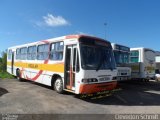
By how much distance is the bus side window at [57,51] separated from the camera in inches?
457

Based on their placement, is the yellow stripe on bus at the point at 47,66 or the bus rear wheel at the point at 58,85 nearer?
the yellow stripe on bus at the point at 47,66

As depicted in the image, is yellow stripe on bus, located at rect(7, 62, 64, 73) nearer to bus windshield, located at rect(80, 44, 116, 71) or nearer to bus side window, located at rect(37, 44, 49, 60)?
bus side window, located at rect(37, 44, 49, 60)

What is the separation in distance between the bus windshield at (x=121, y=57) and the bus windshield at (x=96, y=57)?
4679 mm

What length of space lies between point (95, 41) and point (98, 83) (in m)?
2.11

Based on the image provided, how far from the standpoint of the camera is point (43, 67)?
13414 millimetres

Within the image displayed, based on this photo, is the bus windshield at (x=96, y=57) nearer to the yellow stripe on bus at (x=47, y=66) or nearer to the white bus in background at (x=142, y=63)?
the yellow stripe on bus at (x=47, y=66)

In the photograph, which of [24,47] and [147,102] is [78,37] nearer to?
[147,102]

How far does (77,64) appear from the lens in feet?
32.3

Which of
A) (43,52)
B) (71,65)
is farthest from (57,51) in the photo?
(43,52)

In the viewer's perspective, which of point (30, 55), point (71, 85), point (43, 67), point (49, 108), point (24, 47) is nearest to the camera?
point (49, 108)

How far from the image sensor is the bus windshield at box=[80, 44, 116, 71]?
382 inches

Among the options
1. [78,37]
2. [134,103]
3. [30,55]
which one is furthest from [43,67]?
[134,103]

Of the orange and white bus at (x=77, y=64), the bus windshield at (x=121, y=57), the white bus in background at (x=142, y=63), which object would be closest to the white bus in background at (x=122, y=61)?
the bus windshield at (x=121, y=57)

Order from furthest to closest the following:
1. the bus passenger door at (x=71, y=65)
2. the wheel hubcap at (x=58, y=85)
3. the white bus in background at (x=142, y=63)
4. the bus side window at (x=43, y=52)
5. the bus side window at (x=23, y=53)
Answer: the white bus in background at (x=142, y=63) → the bus side window at (x=23, y=53) → the bus side window at (x=43, y=52) → the wheel hubcap at (x=58, y=85) → the bus passenger door at (x=71, y=65)
